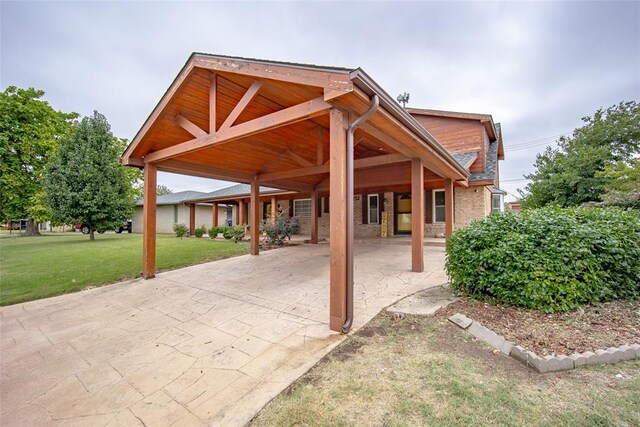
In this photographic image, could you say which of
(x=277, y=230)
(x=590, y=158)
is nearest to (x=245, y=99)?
(x=277, y=230)

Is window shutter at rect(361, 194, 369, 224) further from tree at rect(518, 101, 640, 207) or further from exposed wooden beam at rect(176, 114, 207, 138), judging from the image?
exposed wooden beam at rect(176, 114, 207, 138)

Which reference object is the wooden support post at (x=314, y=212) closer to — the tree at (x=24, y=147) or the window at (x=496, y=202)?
the window at (x=496, y=202)

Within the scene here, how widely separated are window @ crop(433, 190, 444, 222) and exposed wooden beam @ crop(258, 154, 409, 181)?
6441 mm

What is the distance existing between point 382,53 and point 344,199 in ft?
34.7

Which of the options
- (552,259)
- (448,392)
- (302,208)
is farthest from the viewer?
(302,208)

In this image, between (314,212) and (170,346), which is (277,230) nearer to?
(314,212)

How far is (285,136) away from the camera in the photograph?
5.98 meters

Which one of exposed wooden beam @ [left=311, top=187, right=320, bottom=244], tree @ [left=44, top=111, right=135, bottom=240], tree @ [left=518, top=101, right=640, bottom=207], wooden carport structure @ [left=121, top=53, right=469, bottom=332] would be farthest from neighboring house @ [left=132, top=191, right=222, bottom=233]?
tree @ [left=518, top=101, right=640, bottom=207]

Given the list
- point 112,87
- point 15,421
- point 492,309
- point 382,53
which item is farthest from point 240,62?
point 112,87

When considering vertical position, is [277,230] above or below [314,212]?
below

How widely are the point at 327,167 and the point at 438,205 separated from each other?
6.96 m

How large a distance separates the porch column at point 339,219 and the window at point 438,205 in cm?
960

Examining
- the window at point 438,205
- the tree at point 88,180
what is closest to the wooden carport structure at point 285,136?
the window at point 438,205

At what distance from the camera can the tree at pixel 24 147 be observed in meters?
16.4
